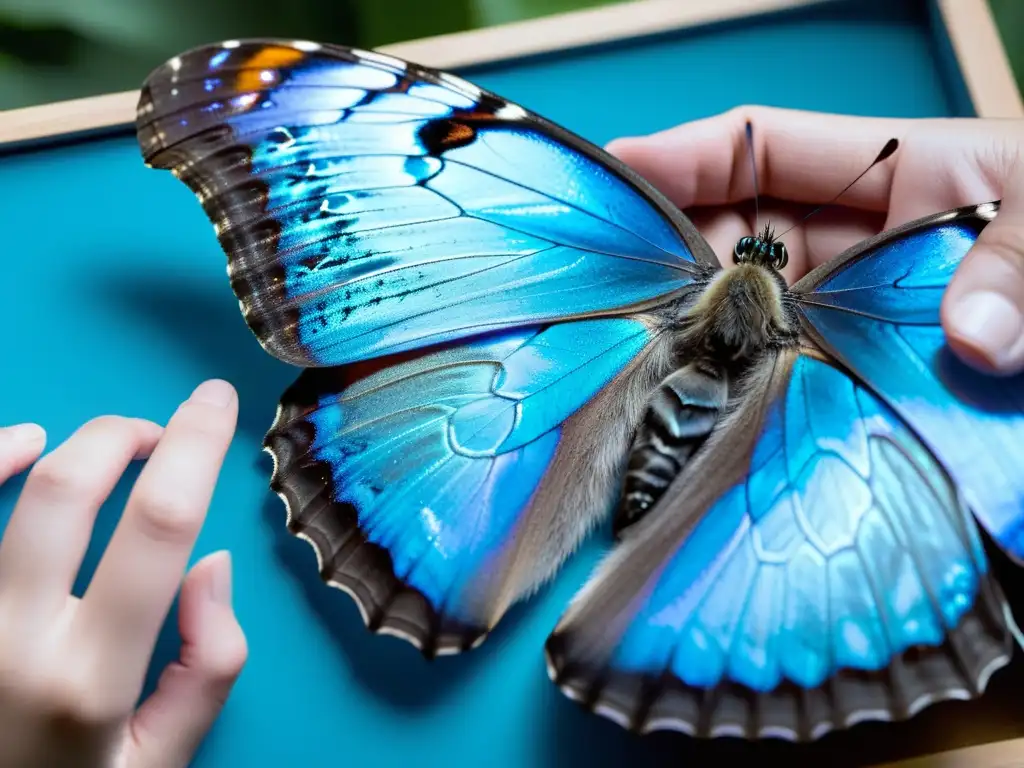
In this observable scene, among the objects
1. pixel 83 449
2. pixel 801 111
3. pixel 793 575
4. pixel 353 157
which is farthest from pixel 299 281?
pixel 801 111

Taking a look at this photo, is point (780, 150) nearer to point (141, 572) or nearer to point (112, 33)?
point (141, 572)

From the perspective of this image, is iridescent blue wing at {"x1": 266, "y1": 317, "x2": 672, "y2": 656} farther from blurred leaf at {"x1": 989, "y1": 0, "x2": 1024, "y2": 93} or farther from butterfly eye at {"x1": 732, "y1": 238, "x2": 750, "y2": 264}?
blurred leaf at {"x1": 989, "y1": 0, "x2": 1024, "y2": 93}

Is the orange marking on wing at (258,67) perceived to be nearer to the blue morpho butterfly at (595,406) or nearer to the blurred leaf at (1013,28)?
the blue morpho butterfly at (595,406)

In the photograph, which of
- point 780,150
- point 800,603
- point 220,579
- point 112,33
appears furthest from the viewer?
point 112,33

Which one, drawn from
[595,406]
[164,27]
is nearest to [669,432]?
[595,406]

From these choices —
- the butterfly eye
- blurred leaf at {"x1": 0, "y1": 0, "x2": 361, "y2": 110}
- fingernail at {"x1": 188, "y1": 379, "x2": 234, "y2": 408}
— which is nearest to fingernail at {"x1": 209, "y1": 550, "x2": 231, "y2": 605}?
fingernail at {"x1": 188, "y1": 379, "x2": 234, "y2": 408}

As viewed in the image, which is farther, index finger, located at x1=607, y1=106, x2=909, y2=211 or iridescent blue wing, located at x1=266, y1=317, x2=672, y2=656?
index finger, located at x1=607, y1=106, x2=909, y2=211
